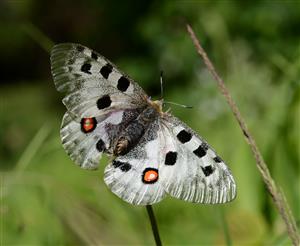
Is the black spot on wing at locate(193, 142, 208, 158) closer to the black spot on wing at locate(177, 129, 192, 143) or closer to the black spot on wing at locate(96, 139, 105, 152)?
the black spot on wing at locate(177, 129, 192, 143)

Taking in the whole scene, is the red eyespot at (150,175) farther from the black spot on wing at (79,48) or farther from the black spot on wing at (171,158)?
the black spot on wing at (79,48)

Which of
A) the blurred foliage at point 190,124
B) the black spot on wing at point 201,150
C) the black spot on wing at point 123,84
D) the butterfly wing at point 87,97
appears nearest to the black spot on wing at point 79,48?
the butterfly wing at point 87,97

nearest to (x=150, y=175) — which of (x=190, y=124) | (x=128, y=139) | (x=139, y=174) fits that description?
(x=139, y=174)

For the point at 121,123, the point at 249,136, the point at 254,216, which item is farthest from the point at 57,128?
the point at 249,136

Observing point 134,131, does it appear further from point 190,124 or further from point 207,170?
point 190,124

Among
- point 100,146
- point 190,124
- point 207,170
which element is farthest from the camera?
point 190,124

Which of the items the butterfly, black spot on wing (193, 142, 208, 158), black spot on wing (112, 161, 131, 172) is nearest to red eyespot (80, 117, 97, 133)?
the butterfly

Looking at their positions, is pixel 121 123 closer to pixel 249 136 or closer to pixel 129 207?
pixel 249 136
